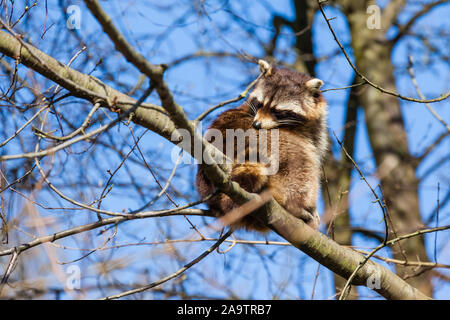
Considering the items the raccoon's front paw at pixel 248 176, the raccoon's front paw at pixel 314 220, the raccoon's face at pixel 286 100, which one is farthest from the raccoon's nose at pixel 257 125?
the raccoon's front paw at pixel 314 220

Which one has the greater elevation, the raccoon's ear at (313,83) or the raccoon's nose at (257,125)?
the raccoon's ear at (313,83)

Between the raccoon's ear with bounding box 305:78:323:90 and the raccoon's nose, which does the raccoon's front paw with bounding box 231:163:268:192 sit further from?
the raccoon's ear with bounding box 305:78:323:90

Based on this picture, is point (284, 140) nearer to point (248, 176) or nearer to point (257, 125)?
point (257, 125)

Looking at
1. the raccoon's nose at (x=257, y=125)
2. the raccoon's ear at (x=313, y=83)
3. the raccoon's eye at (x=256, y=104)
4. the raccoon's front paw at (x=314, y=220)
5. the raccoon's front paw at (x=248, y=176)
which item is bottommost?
the raccoon's front paw at (x=314, y=220)

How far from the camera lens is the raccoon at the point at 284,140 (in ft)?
14.3

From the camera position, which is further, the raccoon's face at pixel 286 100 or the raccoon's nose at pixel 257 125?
the raccoon's face at pixel 286 100

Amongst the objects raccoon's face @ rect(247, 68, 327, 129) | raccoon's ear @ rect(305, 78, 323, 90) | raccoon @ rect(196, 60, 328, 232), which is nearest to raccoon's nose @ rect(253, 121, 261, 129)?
raccoon @ rect(196, 60, 328, 232)

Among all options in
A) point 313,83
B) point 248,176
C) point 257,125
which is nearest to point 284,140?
point 257,125

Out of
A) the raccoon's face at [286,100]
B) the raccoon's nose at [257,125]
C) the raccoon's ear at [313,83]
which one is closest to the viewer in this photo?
the raccoon's nose at [257,125]

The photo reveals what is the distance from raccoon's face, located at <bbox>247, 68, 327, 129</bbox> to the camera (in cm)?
517

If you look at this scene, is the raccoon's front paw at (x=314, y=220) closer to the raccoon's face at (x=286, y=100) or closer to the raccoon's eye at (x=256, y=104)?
the raccoon's face at (x=286, y=100)
